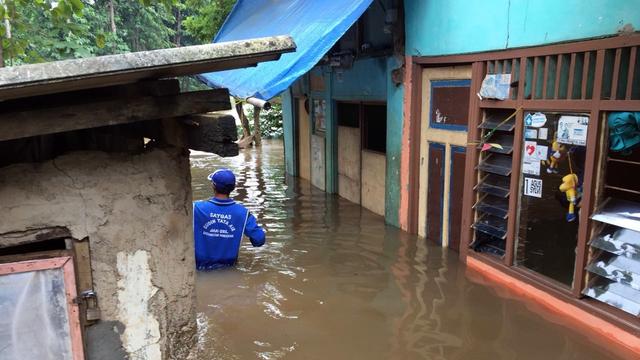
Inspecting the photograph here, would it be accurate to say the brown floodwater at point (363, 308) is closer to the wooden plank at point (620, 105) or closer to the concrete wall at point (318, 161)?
the wooden plank at point (620, 105)

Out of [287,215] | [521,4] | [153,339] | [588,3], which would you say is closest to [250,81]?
[287,215]

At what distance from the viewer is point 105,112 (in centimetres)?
233

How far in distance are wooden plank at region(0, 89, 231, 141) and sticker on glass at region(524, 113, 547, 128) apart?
141 inches

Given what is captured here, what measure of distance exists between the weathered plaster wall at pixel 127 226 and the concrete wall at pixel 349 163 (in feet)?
21.9

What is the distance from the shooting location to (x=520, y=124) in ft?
17.4

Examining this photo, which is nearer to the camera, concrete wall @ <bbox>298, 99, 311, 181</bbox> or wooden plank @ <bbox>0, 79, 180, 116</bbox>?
wooden plank @ <bbox>0, 79, 180, 116</bbox>

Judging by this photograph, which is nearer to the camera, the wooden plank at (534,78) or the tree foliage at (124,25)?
the wooden plank at (534,78)

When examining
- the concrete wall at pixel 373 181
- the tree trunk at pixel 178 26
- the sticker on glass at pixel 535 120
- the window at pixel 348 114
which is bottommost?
the concrete wall at pixel 373 181

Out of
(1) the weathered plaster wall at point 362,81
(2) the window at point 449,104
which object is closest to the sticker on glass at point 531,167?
(2) the window at point 449,104

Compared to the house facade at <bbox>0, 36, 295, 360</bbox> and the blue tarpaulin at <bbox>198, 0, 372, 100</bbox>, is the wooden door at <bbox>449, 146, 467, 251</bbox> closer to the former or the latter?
the blue tarpaulin at <bbox>198, 0, 372, 100</bbox>

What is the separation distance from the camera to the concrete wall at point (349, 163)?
9.56m

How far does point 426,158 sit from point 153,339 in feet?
16.6

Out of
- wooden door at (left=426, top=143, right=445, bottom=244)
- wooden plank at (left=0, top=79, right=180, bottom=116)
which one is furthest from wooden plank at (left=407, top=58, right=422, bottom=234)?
wooden plank at (left=0, top=79, right=180, bottom=116)

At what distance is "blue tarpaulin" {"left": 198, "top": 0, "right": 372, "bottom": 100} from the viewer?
614cm
